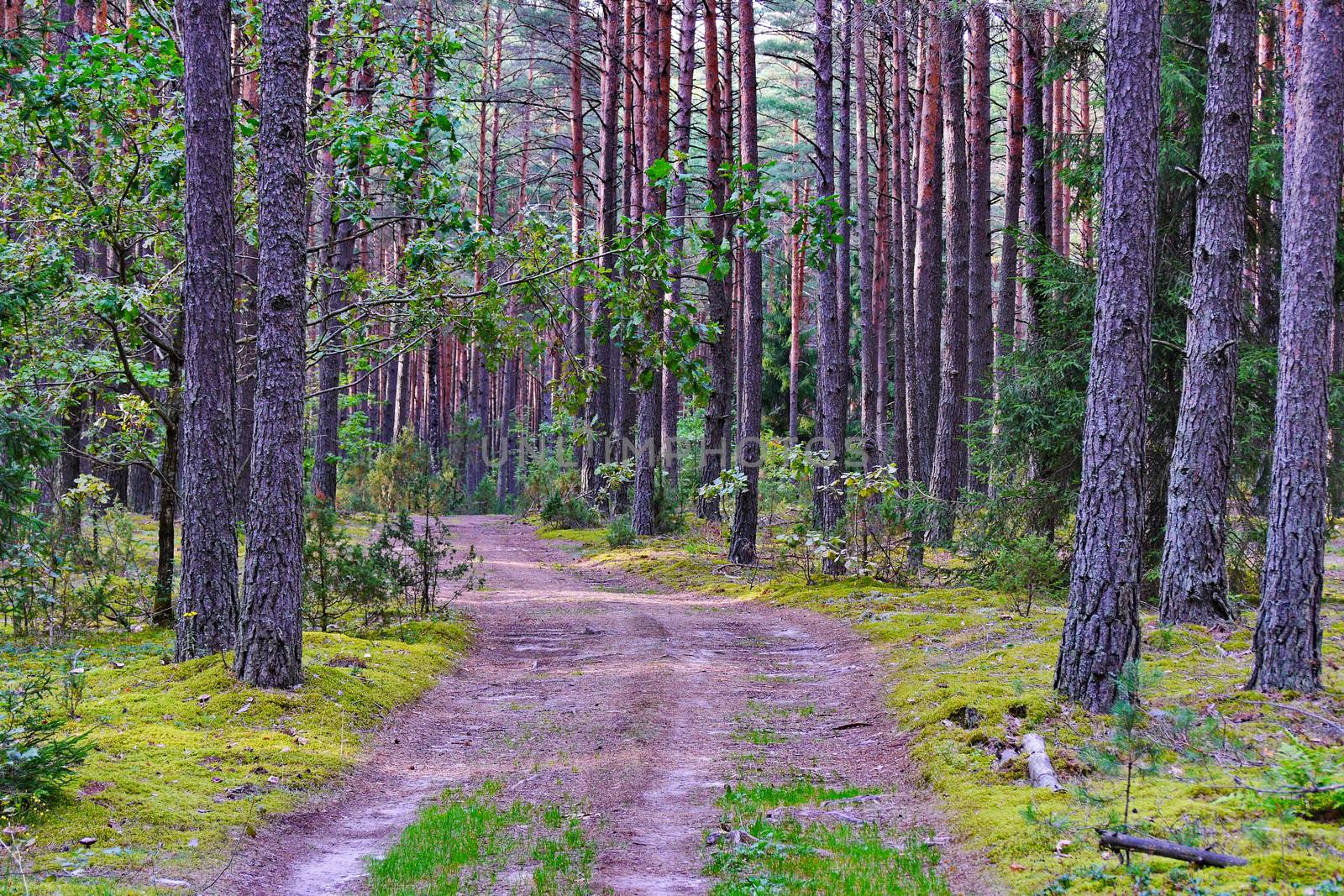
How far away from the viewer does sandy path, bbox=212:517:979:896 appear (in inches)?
227

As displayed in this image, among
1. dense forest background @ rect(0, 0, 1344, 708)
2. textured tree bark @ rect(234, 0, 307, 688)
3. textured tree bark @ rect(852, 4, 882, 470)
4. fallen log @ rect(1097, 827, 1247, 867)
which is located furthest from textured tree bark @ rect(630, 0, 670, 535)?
fallen log @ rect(1097, 827, 1247, 867)

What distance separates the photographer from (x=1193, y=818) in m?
5.30

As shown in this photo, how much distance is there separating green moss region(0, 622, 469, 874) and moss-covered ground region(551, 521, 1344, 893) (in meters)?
4.21

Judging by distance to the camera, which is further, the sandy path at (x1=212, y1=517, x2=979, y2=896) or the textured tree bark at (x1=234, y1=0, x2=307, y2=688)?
the textured tree bark at (x1=234, y1=0, x2=307, y2=688)

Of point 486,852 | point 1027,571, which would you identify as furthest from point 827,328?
point 486,852

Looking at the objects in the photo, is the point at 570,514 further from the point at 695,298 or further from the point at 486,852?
the point at 486,852

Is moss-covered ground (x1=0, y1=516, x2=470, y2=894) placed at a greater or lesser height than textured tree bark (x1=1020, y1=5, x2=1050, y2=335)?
lesser

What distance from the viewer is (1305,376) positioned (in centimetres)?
737

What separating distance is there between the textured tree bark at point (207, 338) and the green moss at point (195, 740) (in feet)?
2.12

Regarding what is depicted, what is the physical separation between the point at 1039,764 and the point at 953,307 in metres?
11.7

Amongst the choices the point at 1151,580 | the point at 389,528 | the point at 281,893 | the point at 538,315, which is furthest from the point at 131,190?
the point at 1151,580

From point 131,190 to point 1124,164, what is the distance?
8.92 metres

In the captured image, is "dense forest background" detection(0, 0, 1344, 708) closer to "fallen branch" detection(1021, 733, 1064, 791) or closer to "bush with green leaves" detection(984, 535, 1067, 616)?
"bush with green leaves" detection(984, 535, 1067, 616)

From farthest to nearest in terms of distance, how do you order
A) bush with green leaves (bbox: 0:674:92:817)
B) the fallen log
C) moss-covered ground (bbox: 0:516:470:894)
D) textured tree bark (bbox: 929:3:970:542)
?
textured tree bark (bbox: 929:3:970:542) < bush with green leaves (bbox: 0:674:92:817) < moss-covered ground (bbox: 0:516:470:894) < the fallen log
